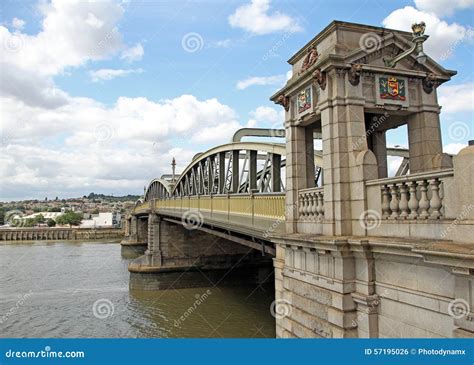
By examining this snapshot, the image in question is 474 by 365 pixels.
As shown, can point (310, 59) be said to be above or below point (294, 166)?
above

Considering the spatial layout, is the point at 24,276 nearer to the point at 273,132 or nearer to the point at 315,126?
the point at 273,132

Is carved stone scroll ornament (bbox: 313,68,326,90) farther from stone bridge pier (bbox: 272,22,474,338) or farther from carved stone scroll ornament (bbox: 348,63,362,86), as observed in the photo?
carved stone scroll ornament (bbox: 348,63,362,86)

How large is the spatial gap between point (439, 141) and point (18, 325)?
68.5 feet

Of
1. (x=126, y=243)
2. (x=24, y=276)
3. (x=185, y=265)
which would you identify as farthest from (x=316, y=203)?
(x=126, y=243)

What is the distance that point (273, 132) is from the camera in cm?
2469
